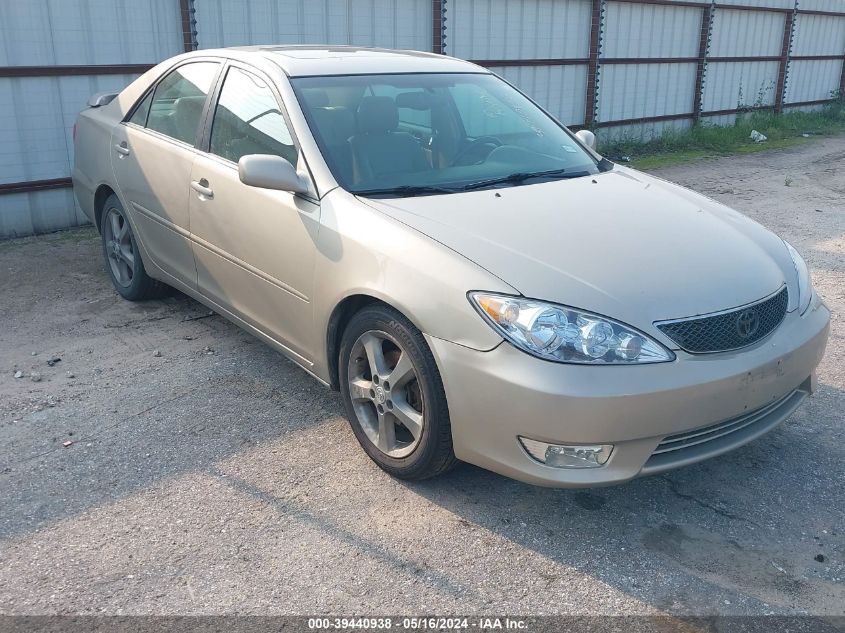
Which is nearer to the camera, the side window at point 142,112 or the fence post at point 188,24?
the side window at point 142,112

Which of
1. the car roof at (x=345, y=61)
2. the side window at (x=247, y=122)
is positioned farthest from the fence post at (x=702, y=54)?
the side window at (x=247, y=122)

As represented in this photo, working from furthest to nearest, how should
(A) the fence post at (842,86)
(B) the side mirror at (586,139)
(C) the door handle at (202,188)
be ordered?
1. (A) the fence post at (842,86)
2. (B) the side mirror at (586,139)
3. (C) the door handle at (202,188)

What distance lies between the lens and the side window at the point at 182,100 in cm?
468

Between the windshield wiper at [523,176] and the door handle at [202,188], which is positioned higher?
the windshield wiper at [523,176]

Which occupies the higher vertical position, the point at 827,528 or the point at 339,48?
the point at 339,48

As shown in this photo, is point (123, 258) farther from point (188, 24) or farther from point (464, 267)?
point (188, 24)

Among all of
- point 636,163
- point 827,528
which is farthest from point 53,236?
point 636,163

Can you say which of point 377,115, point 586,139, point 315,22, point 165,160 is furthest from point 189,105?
point 315,22

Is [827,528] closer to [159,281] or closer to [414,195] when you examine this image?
[414,195]

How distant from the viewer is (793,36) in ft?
54.9

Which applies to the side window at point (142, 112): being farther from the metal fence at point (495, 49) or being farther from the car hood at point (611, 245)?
the metal fence at point (495, 49)

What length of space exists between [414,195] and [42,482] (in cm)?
199

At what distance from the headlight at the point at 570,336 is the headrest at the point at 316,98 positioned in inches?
63.7

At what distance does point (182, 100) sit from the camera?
16.0 ft
